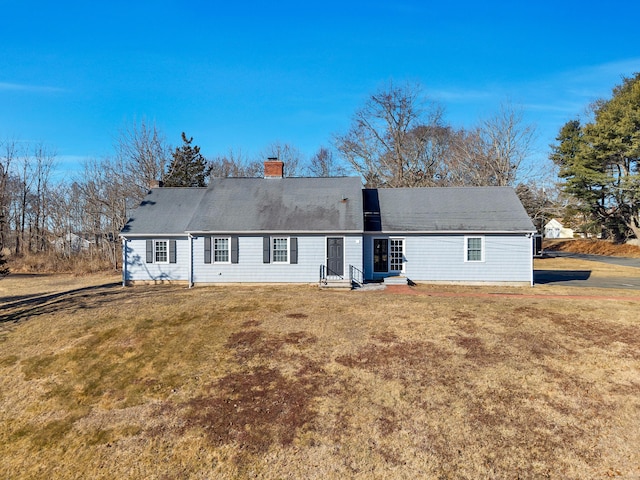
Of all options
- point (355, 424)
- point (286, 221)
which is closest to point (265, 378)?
point (355, 424)

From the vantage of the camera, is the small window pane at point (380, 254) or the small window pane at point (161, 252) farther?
the small window pane at point (161, 252)

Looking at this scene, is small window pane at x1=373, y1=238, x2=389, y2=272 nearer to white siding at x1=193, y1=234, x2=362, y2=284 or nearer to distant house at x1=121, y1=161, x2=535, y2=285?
distant house at x1=121, y1=161, x2=535, y2=285

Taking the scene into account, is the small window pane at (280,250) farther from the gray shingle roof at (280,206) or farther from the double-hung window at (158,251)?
the double-hung window at (158,251)

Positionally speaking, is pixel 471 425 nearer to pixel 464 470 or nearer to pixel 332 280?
pixel 464 470

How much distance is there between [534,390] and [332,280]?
1059 cm

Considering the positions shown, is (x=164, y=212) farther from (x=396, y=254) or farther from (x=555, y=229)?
(x=555, y=229)

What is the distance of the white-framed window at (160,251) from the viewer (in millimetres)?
18312

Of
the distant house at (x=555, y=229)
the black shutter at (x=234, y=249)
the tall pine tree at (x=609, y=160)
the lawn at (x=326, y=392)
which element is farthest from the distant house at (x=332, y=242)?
the distant house at (x=555, y=229)

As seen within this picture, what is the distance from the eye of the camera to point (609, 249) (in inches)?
1513

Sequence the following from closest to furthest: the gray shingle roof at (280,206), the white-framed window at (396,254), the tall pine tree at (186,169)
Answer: the gray shingle roof at (280,206)
the white-framed window at (396,254)
the tall pine tree at (186,169)

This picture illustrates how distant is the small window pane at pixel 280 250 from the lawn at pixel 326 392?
5491 mm

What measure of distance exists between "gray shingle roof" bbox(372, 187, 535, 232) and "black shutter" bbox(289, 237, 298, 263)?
4.30 metres

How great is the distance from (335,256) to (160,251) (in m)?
8.95

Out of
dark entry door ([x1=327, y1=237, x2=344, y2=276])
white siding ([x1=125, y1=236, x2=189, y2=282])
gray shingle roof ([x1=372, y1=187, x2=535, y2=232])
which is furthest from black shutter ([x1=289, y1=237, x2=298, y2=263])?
white siding ([x1=125, y1=236, x2=189, y2=282])
